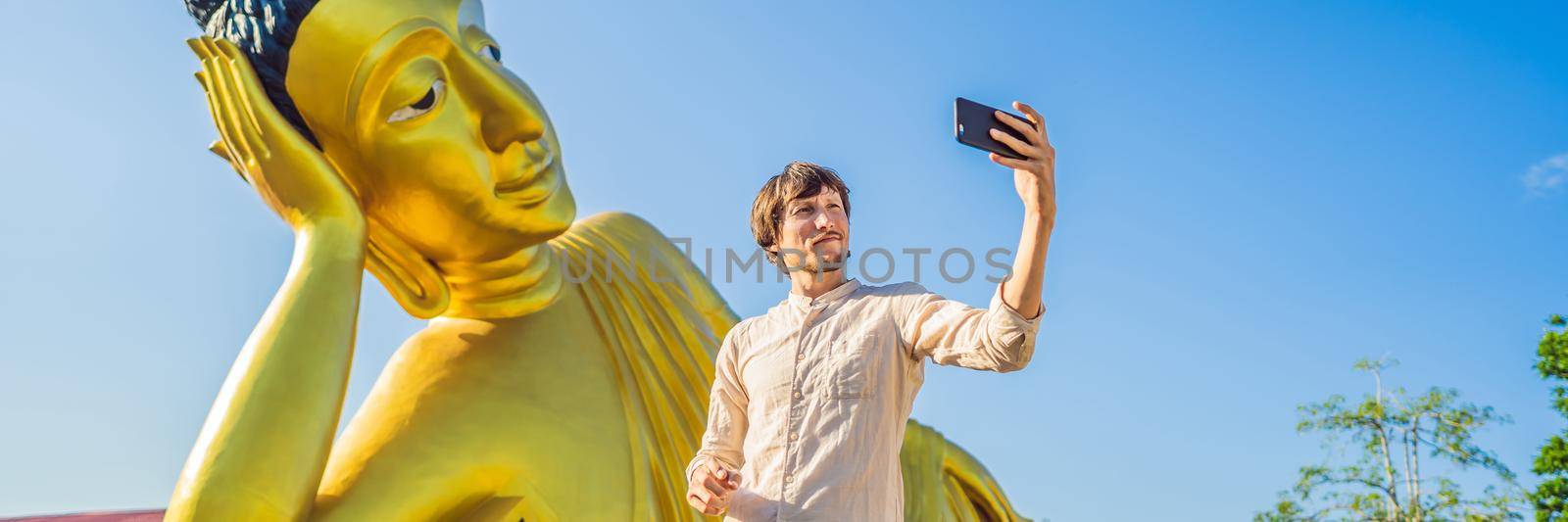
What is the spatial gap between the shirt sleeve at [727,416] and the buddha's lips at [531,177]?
1.31m

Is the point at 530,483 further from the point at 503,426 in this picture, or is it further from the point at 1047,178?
the point at 1047,178

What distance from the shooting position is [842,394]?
62.1 inches

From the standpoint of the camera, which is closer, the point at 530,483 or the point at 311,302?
the point at 311,302

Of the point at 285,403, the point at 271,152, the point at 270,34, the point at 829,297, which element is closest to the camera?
the point at 829,297

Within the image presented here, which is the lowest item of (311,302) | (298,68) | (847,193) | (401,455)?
(401,455)

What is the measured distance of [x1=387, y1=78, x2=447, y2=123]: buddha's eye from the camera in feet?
9.21

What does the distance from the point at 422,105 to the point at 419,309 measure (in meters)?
0.56

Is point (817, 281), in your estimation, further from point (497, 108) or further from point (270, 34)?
point (270, 34)

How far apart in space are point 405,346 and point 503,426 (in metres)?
0.41

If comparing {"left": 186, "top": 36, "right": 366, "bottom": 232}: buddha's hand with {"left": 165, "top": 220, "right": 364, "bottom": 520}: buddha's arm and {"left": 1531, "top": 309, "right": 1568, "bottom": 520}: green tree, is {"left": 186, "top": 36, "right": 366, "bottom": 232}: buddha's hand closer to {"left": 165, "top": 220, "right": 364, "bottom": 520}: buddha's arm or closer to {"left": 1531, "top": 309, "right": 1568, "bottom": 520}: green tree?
{"left": 165, "top": 220, "right": 364, "bottom": 520}: buddha's arm

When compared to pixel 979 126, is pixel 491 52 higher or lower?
higher

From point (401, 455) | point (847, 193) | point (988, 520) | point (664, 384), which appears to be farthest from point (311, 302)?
point (988, 520)

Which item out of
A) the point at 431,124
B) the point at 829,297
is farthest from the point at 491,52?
the point at 829,297

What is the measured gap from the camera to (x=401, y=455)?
2.66 m
